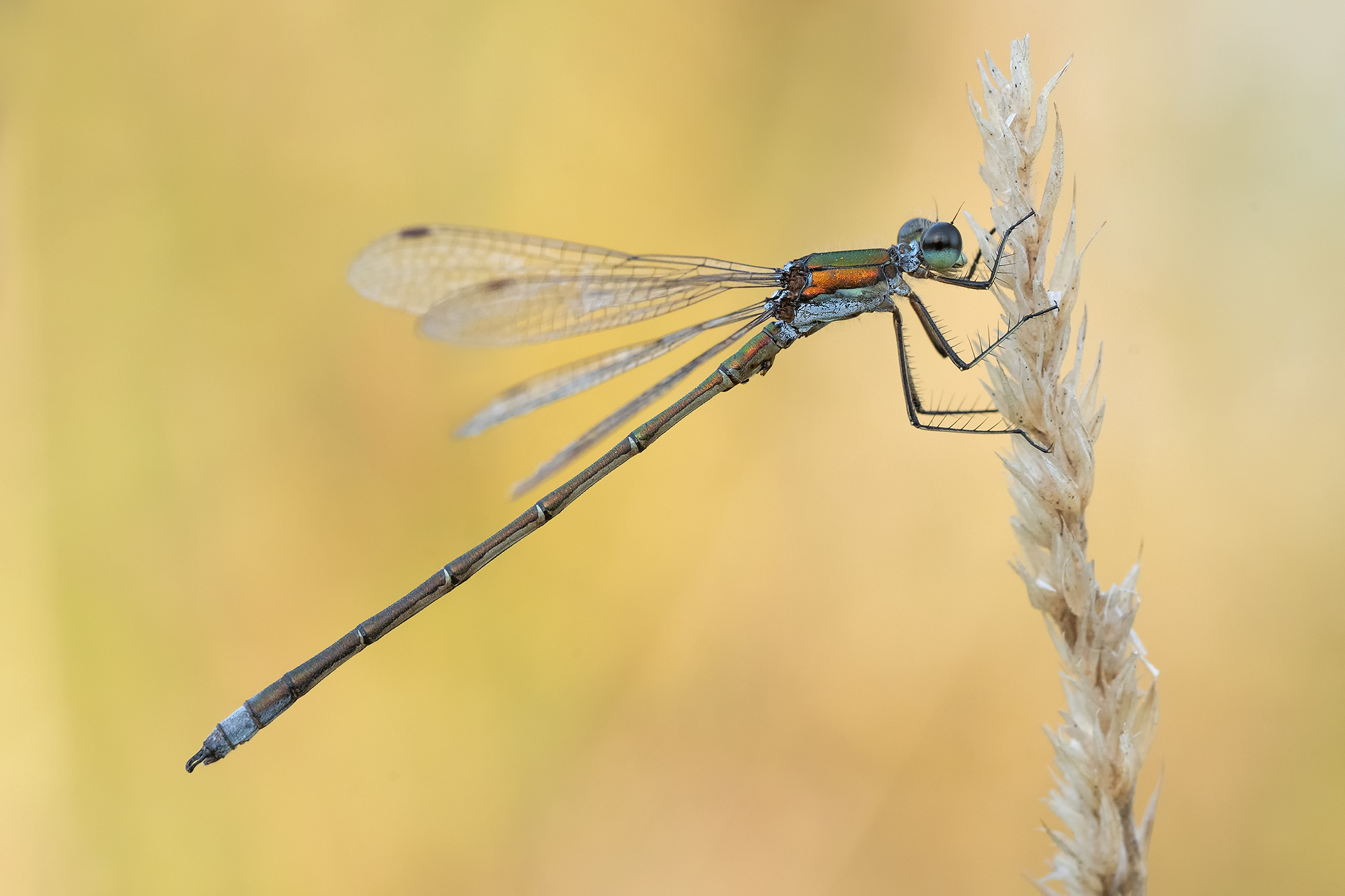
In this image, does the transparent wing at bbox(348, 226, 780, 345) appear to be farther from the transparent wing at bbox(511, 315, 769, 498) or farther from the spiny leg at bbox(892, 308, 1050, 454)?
the spiny leg at bbox(892, 308, 1050, 454)

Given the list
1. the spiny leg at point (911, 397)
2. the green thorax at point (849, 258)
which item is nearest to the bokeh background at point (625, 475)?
the green thorax at point (849, 258)

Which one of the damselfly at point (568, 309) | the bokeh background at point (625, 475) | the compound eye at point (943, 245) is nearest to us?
the compound eye at point (943, 245)

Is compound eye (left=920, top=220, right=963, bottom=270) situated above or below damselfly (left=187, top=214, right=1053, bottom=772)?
above

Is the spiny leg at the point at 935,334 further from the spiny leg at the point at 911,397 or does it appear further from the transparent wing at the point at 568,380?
the transparent wing at the point at 568,380

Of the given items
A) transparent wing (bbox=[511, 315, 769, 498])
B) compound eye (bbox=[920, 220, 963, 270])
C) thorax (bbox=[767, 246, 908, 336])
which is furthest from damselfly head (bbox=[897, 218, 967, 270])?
transparent wing (bbox=[511, 315, 769, 498])

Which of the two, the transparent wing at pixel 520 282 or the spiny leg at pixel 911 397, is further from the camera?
the transparent wing at pixel 520 282

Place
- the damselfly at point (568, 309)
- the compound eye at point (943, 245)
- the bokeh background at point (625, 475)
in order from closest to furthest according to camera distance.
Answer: the compound eye at point (943, 245), the bokeh background at point (625, 475), the damselfly at point (568, 309)

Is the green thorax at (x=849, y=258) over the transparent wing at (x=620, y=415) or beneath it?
over
